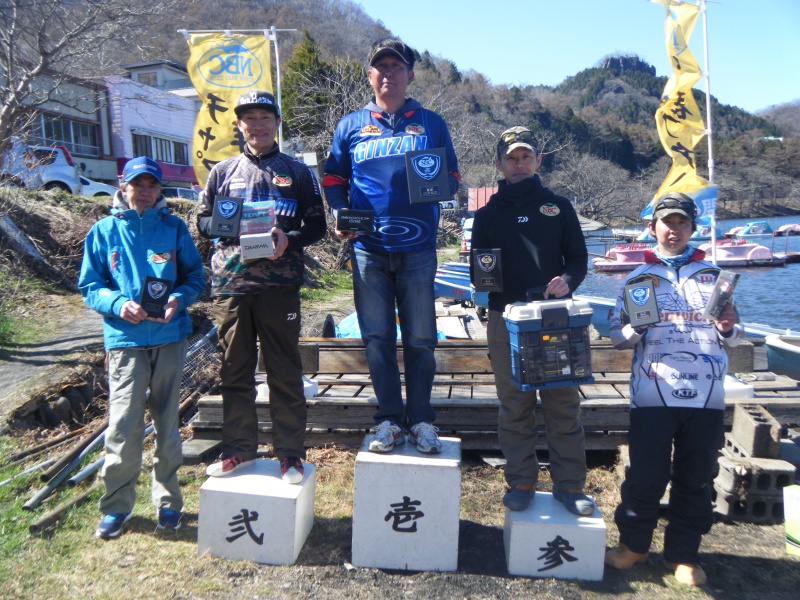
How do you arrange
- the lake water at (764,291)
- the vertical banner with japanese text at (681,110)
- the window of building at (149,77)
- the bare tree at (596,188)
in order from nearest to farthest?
the vertical banner with japanese text at (681,110)
the lake water at (764,291)
the window of building at (149,77)
the bare tree at (596,188)

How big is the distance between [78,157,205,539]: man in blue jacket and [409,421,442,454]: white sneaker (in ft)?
4.64

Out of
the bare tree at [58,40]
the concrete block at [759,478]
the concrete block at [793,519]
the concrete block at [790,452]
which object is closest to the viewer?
the concrete block at [793,519]

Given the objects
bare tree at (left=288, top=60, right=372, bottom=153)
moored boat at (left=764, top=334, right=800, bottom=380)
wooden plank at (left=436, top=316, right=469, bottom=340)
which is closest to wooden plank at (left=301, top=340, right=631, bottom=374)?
wooden plank at (left=436, top=316, right=469, bottom=340)

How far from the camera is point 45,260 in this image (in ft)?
31.6

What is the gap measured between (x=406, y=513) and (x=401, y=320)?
105cm

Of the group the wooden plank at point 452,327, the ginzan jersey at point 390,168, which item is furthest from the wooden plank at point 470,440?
the wooden plank at point 452,327

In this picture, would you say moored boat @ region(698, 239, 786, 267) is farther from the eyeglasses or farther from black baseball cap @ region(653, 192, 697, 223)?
the eyeglasses

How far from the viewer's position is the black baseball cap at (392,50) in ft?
11.4

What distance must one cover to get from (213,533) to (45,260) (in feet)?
26.2

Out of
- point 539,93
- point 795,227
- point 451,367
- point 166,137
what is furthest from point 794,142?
point 451,367

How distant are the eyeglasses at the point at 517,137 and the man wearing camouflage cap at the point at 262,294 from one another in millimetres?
1149

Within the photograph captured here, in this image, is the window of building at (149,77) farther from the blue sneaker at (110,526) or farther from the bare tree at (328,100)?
the blue sneaker at (110,526)

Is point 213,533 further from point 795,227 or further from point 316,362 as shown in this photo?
point 795,227

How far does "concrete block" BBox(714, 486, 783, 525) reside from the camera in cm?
389
